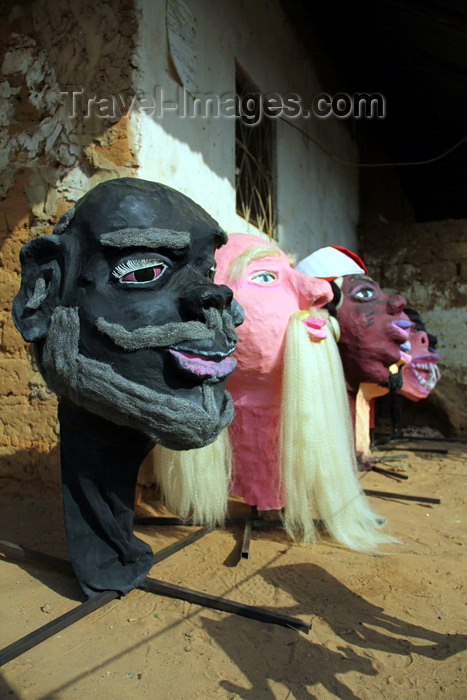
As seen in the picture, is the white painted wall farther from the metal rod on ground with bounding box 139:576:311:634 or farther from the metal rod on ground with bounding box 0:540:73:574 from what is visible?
the metal rod on ground with bounding box 139:576:311:634

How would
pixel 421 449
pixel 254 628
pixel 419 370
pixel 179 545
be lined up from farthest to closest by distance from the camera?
pixel 421 449 < pixel 419 370 < pixel 179 545 < pixel 254 628

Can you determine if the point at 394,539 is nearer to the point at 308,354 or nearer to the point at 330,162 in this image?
the point at 308,354

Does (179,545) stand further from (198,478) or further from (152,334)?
(152,334)

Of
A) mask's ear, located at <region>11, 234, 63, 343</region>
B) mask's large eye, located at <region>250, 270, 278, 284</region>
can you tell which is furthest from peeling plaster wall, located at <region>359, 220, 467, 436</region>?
mask's ear, located at <region>11, 234, 63, 343</region>

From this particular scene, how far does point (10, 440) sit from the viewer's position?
317 cm

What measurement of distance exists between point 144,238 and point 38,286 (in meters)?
0.38

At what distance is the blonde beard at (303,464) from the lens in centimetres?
240

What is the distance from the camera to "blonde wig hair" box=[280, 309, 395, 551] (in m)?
2.40

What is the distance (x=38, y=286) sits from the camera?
1.62 m

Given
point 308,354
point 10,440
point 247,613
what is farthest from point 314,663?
point 10,440

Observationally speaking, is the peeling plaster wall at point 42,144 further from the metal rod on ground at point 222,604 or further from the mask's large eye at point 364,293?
the mask's large eye at point 364,293

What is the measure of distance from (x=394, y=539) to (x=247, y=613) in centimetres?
117

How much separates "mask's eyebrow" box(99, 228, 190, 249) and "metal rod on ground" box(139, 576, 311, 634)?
1.21 m

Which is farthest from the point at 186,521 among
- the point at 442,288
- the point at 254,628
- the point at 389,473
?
Answer: the point at 442,288
